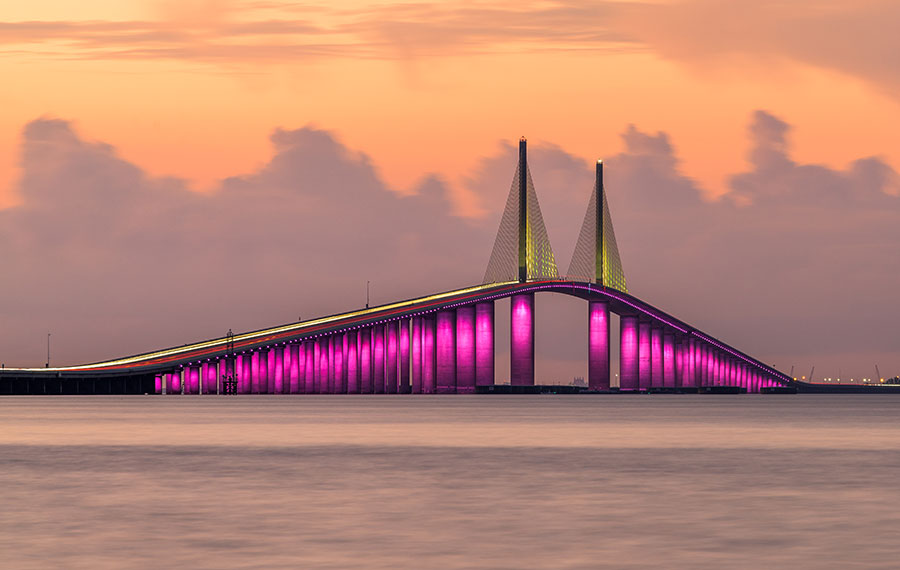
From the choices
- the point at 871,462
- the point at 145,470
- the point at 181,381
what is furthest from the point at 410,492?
the point at 181,381

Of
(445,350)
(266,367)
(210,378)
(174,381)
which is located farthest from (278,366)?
(445,350)

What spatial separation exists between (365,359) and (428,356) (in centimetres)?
733

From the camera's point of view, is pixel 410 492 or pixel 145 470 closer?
pixel 410 492

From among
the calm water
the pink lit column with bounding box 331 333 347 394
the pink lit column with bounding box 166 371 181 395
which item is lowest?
the calm water

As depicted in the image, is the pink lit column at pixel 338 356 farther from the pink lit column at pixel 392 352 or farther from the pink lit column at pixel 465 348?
the pink lit column at pixel 465 348

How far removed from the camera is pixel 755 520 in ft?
77.0

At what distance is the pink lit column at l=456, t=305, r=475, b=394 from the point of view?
584 ft

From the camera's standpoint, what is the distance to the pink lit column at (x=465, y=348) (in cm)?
17812

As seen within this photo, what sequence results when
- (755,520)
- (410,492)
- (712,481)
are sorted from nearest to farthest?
(755,520), (410,492), (712,481)

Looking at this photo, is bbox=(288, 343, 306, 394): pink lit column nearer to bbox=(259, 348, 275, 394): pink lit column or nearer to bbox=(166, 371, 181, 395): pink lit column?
bbox=(259, 348, 275, 394): pink lit column

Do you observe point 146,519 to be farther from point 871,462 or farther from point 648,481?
point 871,462

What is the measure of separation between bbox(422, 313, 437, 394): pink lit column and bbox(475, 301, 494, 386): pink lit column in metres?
4.96

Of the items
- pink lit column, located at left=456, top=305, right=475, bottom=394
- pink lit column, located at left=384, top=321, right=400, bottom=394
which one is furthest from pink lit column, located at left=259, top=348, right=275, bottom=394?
pink lit column, located at left=456, top=305, right=475, bottom=394

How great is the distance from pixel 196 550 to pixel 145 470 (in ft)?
53.3
